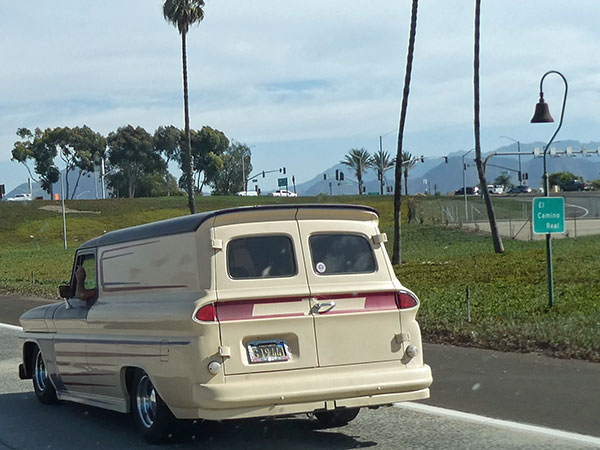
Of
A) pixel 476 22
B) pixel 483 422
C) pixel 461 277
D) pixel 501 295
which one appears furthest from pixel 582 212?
pixel 483 422

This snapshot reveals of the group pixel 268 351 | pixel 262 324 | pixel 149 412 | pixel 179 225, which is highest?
pixel 179 225

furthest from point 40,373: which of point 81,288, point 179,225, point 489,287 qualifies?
point 489,287

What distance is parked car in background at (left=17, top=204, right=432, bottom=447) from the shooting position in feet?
23.4

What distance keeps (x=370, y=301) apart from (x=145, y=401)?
2120 mm

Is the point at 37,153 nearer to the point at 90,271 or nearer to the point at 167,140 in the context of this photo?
the point at 167,140

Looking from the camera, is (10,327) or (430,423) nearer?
(430,423)

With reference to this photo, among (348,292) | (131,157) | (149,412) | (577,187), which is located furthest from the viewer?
(131,157)

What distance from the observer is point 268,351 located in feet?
23.8

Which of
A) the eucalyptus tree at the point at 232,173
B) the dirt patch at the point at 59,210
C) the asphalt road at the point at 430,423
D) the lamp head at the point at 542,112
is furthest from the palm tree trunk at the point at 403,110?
the eucalyptus tree at the point at 232,173

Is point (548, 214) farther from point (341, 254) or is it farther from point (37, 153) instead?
point (37, 153)

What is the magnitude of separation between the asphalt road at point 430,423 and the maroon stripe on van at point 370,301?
44.0 inches

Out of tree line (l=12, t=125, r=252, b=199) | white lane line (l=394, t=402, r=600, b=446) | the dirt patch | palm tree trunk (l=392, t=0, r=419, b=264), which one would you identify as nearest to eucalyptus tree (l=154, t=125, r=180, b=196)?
tree line (l=12, t=125, r=252, b=199)

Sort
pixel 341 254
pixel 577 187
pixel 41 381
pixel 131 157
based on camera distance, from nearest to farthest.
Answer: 1. pixel 341 254
2. pixel 41 381
3. pixel 577 187
4. pixel 131 157

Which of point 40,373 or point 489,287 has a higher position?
point 40,373
